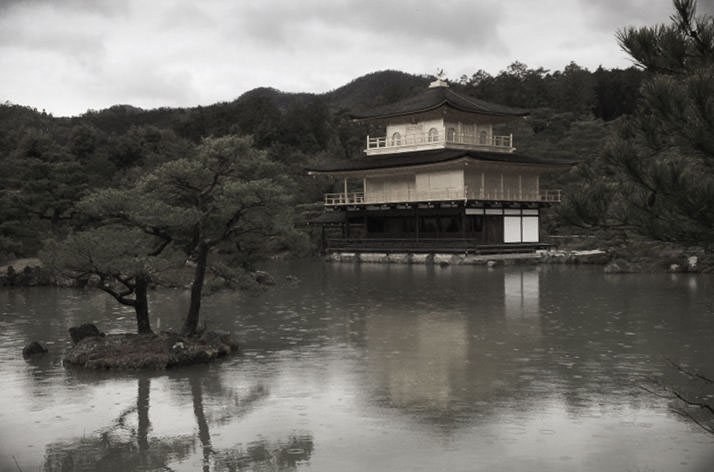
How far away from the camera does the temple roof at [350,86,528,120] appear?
1788 inches

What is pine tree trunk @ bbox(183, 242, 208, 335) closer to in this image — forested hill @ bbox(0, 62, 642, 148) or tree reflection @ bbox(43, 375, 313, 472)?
tree reflection @ bbox(43, 375, 313, 472)

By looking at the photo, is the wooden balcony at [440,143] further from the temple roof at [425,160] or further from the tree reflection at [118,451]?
the tree reflection at [118,451]

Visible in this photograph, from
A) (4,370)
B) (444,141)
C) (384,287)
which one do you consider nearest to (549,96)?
(444,141)

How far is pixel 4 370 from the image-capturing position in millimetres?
13422

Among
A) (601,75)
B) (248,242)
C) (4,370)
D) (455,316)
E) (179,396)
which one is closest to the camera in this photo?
(179,396)

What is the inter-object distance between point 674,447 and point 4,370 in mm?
10739

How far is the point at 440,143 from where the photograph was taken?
4584 cm

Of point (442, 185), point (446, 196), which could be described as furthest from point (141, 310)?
point (442, 185)

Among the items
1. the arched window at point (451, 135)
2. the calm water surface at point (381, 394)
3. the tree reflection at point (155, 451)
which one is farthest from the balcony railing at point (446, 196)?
the tree reflection at point (155, 451)

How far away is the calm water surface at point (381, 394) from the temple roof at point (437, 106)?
2530cm

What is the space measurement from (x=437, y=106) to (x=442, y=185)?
4662mm

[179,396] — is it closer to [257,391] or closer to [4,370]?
[257,391]

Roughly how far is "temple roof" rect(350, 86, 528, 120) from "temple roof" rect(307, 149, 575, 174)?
2493 mm

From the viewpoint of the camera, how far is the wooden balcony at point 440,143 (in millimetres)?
46188
